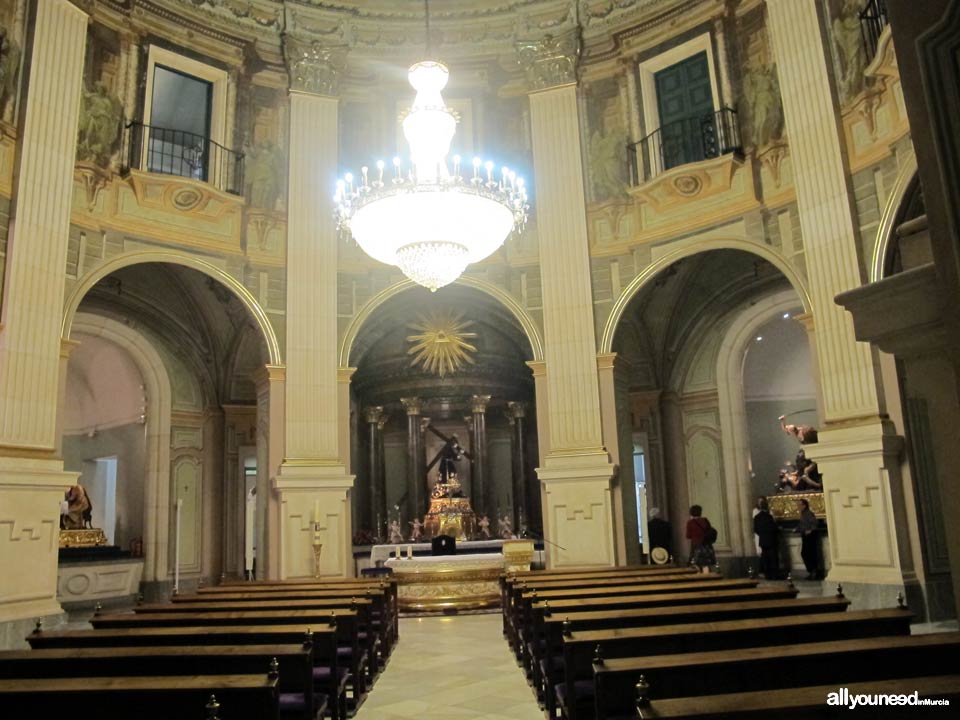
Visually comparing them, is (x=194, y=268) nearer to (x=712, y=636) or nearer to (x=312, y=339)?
(x=312, y=339)

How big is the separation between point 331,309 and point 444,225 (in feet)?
15.6

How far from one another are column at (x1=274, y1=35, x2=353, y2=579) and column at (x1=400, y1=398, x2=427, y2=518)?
3868 millimetres

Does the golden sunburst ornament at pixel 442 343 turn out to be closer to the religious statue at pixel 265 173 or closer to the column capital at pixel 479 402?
the column capital at pixel 479 402

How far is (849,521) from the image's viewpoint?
9336mm

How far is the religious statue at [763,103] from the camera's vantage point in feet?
36.8

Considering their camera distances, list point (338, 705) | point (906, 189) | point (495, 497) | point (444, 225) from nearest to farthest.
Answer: point (338, 705) < point (444, 225) < point (906, 189) < point (495, 497)

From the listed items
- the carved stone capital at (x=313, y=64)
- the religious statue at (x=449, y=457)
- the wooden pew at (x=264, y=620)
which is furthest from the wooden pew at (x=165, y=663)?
the religious statue at (x=449, y=457)

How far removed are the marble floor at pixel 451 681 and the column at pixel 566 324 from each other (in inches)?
111

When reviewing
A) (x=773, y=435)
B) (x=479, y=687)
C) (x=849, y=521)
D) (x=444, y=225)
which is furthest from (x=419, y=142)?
(x=773, y=435)

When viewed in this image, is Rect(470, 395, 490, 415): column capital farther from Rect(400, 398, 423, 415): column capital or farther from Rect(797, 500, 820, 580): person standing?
Rect(797, 500, 820, 580): person standing

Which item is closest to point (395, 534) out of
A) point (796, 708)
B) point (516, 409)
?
point (516, 409)

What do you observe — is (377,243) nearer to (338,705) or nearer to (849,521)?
(338,705)

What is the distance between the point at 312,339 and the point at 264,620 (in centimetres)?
755

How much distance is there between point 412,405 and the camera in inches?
645
